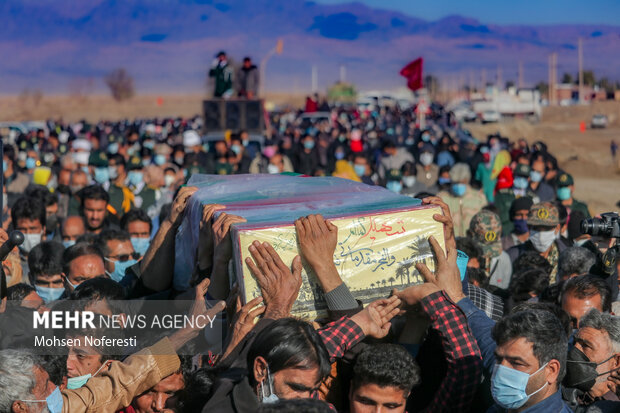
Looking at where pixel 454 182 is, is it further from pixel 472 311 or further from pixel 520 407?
pixel 520 407

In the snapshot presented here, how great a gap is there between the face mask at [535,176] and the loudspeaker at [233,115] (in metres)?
8.23

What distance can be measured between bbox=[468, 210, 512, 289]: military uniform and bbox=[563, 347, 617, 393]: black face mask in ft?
10.2

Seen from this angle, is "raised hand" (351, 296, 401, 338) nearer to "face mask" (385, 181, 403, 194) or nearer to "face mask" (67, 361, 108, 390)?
"face mask" (67, 361, 108, 390)

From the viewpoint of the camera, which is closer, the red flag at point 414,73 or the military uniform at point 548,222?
the military uniform at point 548,222

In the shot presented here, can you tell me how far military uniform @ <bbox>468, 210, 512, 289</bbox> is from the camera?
23.3 ft

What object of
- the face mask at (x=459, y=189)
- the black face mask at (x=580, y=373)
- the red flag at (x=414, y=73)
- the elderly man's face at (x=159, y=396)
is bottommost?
the elderly man's face at (x=159, y=396)

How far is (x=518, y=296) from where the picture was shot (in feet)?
19.3

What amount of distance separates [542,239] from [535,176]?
4.77 m

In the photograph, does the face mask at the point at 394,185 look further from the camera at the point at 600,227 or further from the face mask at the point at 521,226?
the camera at the point at 600,227

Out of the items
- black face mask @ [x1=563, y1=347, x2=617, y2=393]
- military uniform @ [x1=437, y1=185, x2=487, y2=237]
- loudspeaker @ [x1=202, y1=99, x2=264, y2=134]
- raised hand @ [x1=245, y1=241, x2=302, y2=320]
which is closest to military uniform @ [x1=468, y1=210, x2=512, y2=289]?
military uniform @ [x1=437, y1=185, x2=487, y2=237]

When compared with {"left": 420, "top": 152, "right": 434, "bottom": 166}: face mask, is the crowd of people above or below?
below

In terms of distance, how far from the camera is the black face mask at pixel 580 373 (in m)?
3.91

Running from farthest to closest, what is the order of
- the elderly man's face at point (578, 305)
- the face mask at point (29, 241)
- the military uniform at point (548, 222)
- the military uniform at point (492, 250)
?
1. the face mask at point (29, 241)
2. the military uniform at point (548, 222)
3. the military uniform at point (492, 250)
4. the elderly man's face at point (578, 305)

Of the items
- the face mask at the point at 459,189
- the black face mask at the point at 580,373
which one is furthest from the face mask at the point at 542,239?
the black face mask at the point at 580,373
